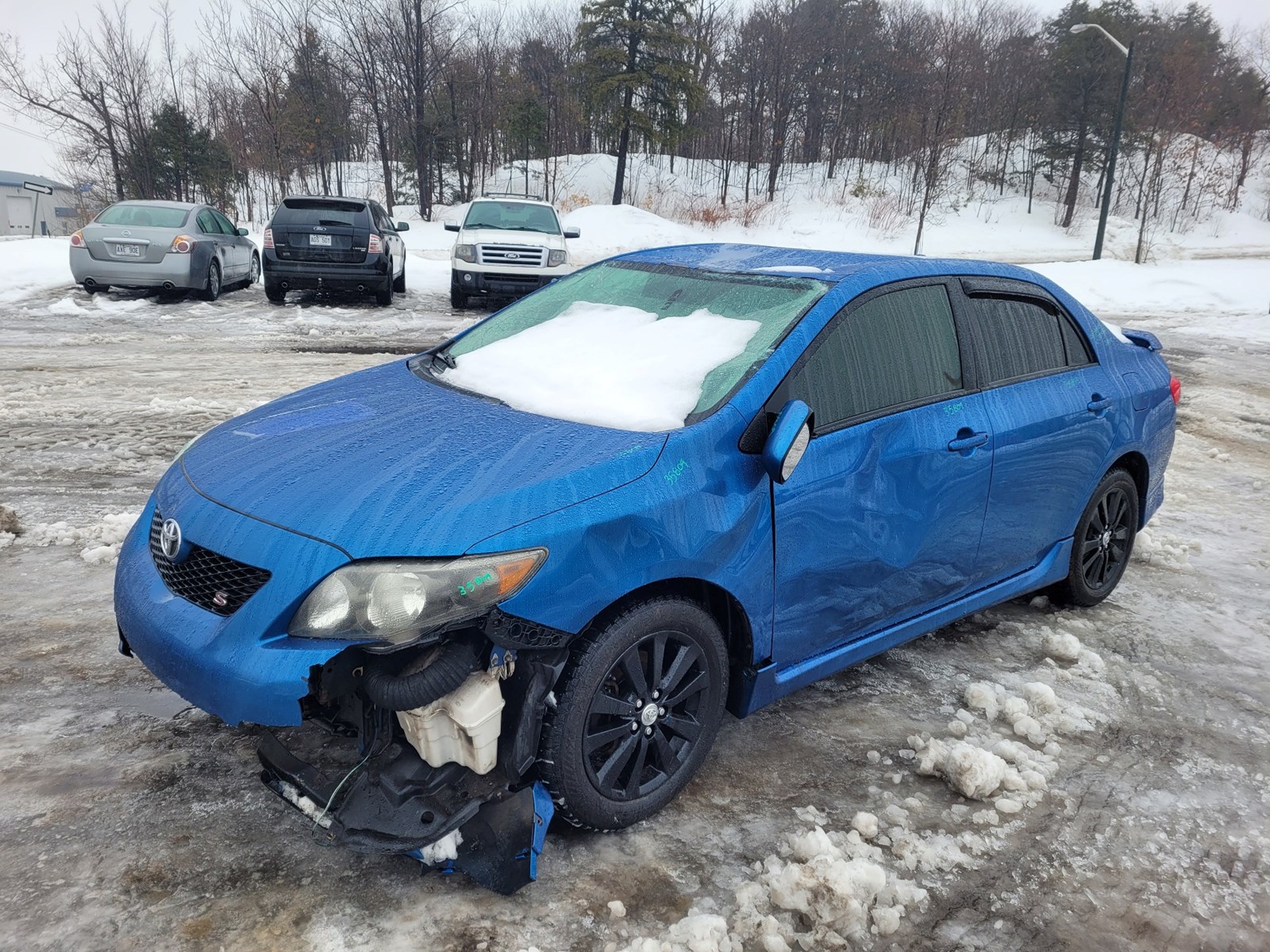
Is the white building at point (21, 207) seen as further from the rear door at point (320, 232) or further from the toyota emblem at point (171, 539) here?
the toyota emblem at point (171, 539)

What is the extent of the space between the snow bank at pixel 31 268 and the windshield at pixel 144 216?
2.22m

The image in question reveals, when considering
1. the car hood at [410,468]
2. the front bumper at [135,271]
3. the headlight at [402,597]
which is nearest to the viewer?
the headlight at [402,597]

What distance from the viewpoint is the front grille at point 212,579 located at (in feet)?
7.63

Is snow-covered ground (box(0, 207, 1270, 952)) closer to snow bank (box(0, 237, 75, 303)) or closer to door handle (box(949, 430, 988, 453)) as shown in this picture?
door handle (box(949, 430, 988, 453))

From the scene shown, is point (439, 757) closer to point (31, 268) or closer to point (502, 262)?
point (502, 262)

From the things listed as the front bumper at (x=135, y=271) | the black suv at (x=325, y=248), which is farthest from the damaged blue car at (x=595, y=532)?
the front bumper at (x=135, y=271)

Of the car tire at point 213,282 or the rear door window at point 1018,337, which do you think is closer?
the rear door window at point 1018,337

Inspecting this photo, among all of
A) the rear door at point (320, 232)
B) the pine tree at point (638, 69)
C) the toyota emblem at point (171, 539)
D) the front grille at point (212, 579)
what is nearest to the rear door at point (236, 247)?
the rear door at point (320, 232)

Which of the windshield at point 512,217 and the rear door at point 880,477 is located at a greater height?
the windshield at point 512,217

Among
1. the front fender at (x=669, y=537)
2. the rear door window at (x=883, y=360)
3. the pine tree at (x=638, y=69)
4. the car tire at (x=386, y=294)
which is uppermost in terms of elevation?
the pine tree at (x=638, y=69)

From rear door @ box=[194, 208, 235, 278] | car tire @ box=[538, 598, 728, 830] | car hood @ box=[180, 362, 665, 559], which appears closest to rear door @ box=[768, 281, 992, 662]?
car tire @ box=[538, 598, 728, 830]

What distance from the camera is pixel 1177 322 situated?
55.0 feet

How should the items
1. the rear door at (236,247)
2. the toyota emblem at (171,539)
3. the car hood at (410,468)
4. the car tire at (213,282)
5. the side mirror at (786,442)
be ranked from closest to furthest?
the car hood at (410,468)
the toyota emblem at (171,539)
the side mirror at (786,442)
the car tire at (213,282)
the rear door at (236,247)

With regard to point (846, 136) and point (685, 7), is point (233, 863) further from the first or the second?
point (846, 136)
